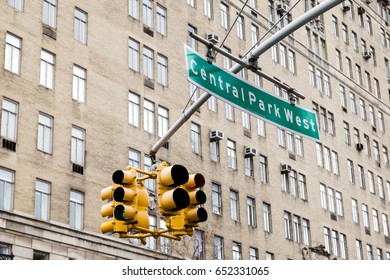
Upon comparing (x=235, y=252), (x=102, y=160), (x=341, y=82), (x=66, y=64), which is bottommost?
(x=235, y=252)

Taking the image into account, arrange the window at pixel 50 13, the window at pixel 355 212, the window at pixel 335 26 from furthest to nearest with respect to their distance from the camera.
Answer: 1. the window at pixel 335 26
2. the window at pixel 355 212
3. the window at pixel 50 13

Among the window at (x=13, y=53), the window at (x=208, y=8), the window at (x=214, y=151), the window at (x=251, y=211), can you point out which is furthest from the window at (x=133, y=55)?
the window at (x=251, y=211)

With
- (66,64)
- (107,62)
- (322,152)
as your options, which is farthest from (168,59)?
(322,152)

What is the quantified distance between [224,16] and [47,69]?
57.1ft

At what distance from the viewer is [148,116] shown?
1642 inches

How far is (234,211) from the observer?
4575 centimetres

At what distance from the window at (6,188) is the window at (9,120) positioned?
157cm

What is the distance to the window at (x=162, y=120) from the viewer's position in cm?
4231

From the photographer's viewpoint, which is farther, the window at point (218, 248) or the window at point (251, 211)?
the window at point (251, 211)

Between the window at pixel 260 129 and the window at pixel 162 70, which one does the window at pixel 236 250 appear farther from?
the window at pixel 162 70

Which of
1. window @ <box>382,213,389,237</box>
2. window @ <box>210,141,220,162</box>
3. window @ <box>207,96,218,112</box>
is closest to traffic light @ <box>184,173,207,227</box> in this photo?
window @ <box>210,141,220,162</box>

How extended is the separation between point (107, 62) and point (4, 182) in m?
9.75

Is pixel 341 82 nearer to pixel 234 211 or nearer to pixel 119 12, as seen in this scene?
pixel 234 211

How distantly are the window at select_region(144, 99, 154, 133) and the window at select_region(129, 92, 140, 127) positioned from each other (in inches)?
25.5
